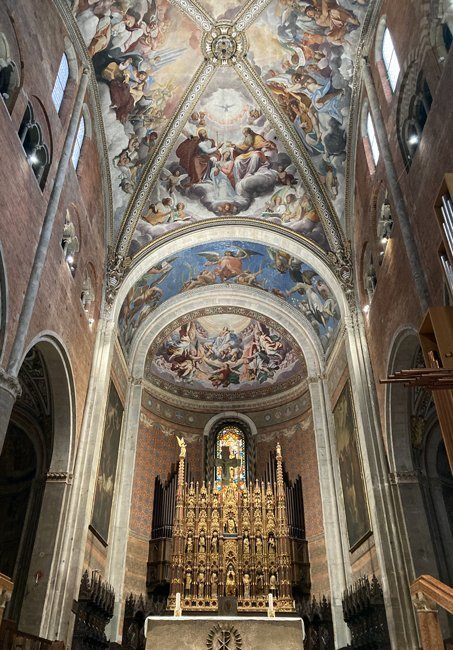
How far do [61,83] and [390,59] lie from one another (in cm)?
774

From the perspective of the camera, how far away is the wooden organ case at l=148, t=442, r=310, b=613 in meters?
16.5

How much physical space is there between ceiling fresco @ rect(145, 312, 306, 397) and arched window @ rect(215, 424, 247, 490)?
69.1 inches

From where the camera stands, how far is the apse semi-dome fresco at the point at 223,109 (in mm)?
14523

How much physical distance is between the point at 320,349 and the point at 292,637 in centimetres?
1100

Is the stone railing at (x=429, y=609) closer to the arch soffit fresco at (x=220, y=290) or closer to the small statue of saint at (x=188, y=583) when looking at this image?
the arch soffit fresco at (x=220, y=290)

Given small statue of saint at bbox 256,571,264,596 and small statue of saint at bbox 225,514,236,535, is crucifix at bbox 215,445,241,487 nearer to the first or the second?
small statue of saint at bbox 225,514,236,535

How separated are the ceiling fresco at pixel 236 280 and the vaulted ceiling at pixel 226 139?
0.18 feet

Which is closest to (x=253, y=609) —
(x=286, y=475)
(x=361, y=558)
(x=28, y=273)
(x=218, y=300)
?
(x=361, y=558)

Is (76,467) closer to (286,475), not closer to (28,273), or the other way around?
(28,273)

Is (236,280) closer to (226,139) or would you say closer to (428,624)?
(226,139)

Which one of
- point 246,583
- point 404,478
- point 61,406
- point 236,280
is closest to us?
point 404,478

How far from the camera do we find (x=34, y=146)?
34.1 feet

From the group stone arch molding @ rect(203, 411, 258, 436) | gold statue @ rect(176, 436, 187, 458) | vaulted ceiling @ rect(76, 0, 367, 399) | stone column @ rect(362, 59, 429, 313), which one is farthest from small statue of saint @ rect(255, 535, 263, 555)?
stone column @ rect(362, 59, 429, 313)

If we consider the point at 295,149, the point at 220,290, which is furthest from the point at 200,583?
the point at 295,149
